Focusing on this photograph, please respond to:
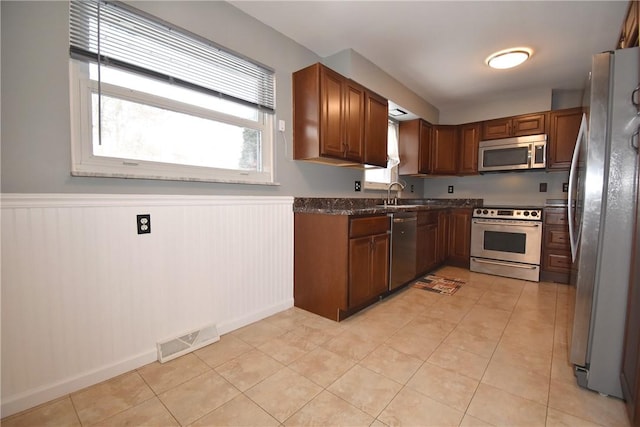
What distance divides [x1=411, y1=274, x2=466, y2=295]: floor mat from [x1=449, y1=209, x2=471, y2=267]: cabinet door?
699 mm

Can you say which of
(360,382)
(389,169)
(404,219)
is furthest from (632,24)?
(360,382)

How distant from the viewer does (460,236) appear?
4012mm

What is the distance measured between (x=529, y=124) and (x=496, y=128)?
1.26 ft

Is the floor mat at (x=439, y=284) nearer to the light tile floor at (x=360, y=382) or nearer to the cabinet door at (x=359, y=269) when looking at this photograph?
the light tile floor at (x=360, y=382)

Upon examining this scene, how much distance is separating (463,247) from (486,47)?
8.22 ft

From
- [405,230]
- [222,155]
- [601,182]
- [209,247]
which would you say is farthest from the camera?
[405,230]

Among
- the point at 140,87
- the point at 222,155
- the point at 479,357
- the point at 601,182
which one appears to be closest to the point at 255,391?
the point at 479,357

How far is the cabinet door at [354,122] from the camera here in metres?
2.66

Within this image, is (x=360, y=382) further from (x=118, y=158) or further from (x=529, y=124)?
(x=529, y=124)

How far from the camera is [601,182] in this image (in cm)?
140

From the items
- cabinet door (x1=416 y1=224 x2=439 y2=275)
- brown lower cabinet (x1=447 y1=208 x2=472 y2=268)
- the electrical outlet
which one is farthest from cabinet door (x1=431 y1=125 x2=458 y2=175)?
the electrical outlet

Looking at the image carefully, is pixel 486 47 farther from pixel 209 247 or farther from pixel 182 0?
pixel 209 247

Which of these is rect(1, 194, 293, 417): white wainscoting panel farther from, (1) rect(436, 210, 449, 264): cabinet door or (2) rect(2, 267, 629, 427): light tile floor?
(1) rect(436, 210, 449, 264): cabinet door

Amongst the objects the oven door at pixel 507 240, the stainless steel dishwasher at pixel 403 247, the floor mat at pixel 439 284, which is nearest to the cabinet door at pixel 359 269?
the stainless steel dishwasher at pixel 403 247
